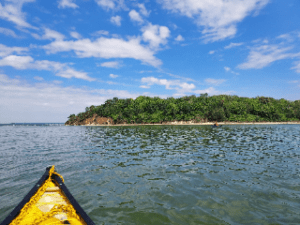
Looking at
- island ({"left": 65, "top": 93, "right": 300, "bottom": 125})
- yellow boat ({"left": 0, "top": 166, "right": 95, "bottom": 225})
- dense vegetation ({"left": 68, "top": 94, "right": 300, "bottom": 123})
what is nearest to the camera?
yellow boat ({"left": 0, "top": 166, "right": 95, "bottom": 225})

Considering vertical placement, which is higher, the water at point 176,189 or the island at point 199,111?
the island at point 199,111

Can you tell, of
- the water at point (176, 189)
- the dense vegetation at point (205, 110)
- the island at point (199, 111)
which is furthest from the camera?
the dense vegetation at point (205, 110)

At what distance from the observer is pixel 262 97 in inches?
5581

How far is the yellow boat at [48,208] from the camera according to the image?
432cm

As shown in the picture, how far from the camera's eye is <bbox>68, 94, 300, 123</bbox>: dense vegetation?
4695 inches

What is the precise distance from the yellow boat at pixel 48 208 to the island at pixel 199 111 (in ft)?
Result: 378

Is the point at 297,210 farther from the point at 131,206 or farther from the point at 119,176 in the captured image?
the point at 119,176

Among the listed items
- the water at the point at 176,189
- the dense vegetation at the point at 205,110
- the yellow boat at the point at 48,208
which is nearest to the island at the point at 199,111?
the dense vegetation at the point at 205,110

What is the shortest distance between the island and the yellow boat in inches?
4532

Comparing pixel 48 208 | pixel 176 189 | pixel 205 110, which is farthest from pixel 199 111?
pixel 48 208

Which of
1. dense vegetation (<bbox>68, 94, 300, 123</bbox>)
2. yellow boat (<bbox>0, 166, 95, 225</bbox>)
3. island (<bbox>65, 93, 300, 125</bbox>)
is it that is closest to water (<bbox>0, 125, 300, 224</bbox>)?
yellow boat (<bbox>0, 166, 95, 225</bbox>)

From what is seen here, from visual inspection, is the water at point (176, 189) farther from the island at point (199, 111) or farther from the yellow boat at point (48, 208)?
the island at point (199, 111)

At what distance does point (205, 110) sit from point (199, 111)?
527 centimetres

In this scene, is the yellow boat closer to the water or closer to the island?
the water
